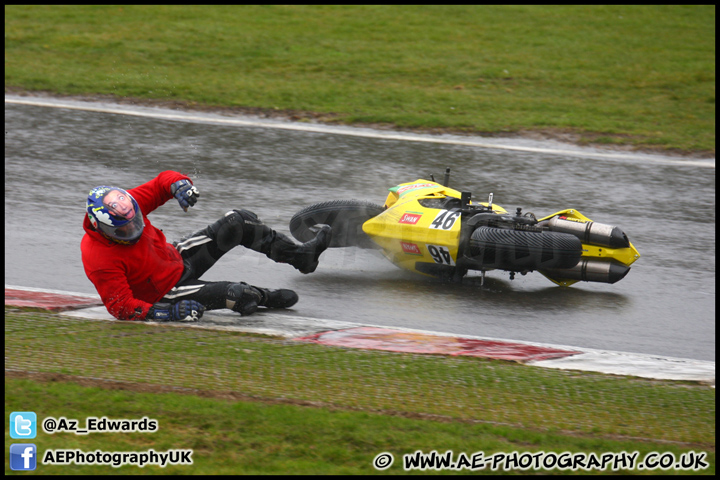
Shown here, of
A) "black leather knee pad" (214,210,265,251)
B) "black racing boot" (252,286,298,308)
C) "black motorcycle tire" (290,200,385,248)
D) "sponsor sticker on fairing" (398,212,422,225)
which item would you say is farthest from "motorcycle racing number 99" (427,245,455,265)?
"black leather knee pad" (214,210,265,251)

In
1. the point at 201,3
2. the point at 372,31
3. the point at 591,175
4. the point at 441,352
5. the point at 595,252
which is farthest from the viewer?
the point at 201,3

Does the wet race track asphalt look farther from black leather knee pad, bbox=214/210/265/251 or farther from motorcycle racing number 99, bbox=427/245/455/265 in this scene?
black leather knee pad, bbox=214/210/265/251

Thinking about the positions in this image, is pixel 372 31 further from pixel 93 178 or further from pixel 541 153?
pixel 93 178

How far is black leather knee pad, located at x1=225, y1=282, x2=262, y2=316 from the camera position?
20.1ft

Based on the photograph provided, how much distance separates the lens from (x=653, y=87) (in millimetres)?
14156

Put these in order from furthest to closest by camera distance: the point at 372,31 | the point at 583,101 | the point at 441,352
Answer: the point at 372,31, the point at 583,101, the point at 441,352

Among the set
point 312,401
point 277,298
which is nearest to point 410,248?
point 277,298

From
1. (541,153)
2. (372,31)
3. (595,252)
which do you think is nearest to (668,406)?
(595,252)

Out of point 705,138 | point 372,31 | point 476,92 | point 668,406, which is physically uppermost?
point 372,31

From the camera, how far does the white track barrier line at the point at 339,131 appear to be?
35.8 ft

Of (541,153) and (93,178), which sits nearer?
(93,178)

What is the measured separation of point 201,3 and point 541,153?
34.0ft

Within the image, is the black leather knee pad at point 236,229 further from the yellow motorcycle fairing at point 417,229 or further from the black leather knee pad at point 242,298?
the yellow motorcycle fairing at point 417,229

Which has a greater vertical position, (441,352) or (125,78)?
(125,78)
